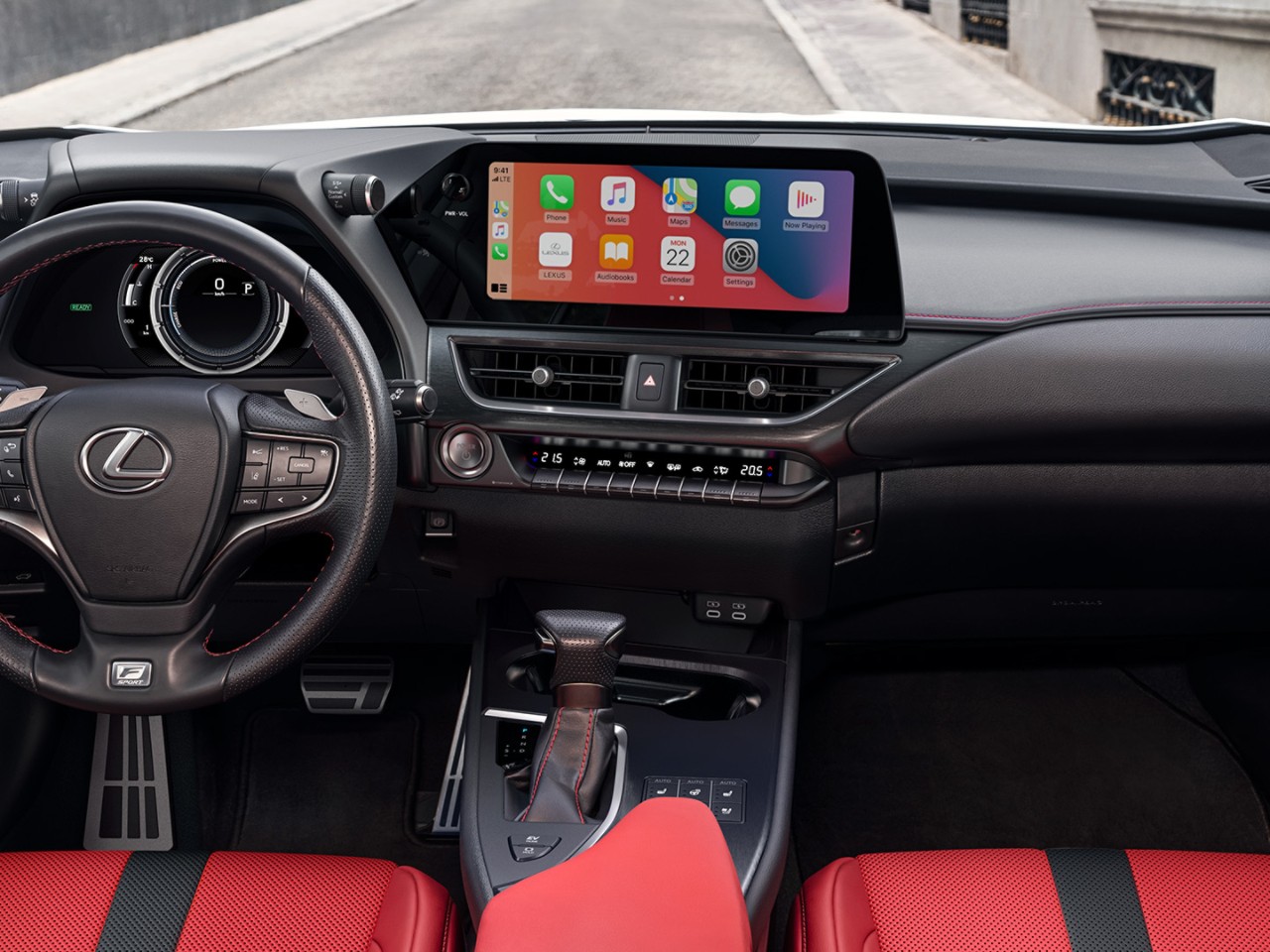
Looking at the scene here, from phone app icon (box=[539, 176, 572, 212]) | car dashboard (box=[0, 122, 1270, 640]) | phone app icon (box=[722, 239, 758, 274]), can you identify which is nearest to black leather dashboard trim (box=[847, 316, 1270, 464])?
car dashboard (box=[0, 122, 1270, 640])

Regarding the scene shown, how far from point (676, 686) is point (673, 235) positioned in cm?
79

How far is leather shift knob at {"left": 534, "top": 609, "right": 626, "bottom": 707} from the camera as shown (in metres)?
1.77

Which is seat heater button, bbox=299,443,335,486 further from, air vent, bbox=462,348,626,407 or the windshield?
the windshield

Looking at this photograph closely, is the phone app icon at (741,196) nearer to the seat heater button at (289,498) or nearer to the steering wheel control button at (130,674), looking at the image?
the seat heater button at (289,498)

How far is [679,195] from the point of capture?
5.66 ft

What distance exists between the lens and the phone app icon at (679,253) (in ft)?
5.74

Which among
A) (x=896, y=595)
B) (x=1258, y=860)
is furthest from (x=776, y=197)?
(x=1258, y=860)

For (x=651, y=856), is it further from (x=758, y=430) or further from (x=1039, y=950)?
(x=758, y=430)

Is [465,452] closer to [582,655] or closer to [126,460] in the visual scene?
[582,655]

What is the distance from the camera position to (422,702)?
8.62ft

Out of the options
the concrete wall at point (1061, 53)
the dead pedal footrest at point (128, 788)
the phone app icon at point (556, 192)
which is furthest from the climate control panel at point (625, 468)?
the concrete wall at point (1061, 53)

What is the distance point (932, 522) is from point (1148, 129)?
3.33ft

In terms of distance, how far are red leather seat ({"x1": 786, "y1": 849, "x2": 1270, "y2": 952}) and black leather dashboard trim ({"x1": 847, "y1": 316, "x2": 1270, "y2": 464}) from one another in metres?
0.63

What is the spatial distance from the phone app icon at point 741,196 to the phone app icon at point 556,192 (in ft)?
0.77
